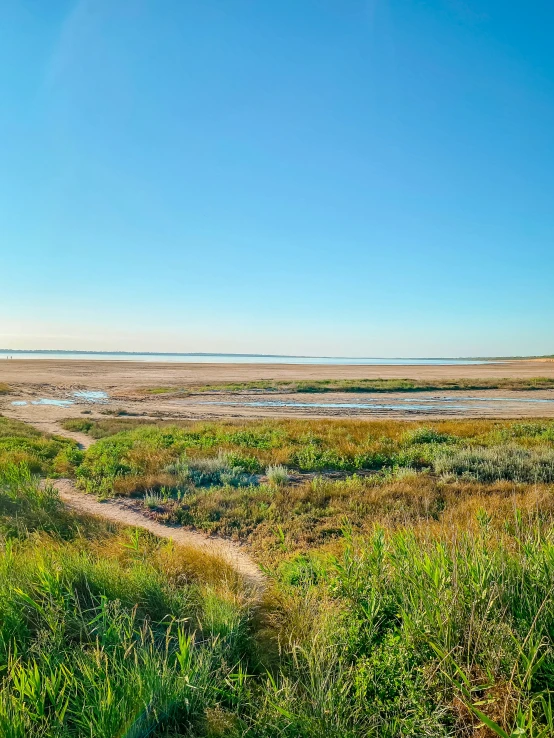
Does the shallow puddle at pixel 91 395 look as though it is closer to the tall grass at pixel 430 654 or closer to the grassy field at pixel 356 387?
the grassy field at pixel 356 387

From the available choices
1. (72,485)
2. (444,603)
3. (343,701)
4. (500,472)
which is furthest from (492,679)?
(72,485)

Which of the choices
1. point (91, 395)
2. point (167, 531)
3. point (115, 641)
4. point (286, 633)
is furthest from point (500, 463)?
point (91, 395)

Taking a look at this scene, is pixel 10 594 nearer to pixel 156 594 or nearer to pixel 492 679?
pixel 156 594

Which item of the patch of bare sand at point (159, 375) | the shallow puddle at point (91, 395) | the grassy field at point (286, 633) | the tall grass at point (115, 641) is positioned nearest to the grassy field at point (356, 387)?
the shallow puddle at point (91, 395)

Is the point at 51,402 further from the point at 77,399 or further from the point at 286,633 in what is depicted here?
the point at 286,633

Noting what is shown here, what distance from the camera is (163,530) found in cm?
909

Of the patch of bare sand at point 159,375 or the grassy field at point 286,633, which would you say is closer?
the grassy field at point 286,633

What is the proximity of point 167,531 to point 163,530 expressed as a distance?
0.35 feet

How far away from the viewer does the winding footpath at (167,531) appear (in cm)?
688

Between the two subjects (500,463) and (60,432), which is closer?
(500,463)

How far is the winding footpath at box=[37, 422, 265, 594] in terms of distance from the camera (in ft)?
22.6

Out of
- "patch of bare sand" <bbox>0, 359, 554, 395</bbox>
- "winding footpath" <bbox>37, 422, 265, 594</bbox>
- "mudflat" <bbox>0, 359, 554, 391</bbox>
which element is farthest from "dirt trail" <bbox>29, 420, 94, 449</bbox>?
"mudflat" <bbox>0, 359, 554, 391</bbox>

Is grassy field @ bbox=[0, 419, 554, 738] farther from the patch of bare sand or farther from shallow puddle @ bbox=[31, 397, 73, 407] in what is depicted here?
the patch of bare sand

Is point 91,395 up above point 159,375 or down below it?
below
